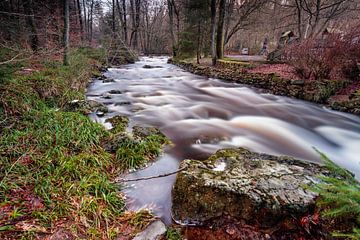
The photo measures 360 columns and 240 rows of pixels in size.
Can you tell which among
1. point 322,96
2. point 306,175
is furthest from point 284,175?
point 322,96

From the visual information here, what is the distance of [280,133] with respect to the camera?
19.0ft

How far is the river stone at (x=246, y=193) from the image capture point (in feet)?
8.66

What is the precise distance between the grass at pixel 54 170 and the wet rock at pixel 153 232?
246mm

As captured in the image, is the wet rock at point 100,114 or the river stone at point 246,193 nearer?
the river stone at point 246,193

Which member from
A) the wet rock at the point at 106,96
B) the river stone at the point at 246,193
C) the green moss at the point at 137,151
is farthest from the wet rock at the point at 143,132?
the wet rock at the point at 106,96

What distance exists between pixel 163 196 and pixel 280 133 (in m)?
3.78

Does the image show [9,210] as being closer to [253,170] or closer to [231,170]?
[231,170]

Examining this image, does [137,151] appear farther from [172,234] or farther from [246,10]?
[246,10]

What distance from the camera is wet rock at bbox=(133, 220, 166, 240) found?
2.57 m

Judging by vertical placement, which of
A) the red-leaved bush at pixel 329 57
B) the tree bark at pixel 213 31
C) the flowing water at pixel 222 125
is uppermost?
the tree bark at pixel 213 31

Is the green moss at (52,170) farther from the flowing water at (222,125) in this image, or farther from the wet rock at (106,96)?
the wet rock at (106,96)

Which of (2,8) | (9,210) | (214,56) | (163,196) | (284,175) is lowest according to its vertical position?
(163,196)

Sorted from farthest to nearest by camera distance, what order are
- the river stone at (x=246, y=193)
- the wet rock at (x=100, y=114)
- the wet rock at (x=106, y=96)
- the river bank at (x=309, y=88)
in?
the wet rock at (x=106, y=96) < the river bank at (x=309, y=88) < the wet rock at (x=100, y=114) < the river stone at (x=246, y=193)

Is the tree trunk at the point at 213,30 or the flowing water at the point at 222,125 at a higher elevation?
the tree trunk at the point at 213,30
